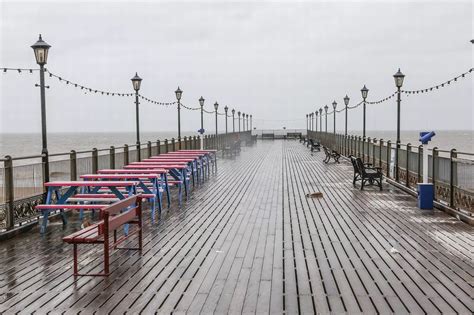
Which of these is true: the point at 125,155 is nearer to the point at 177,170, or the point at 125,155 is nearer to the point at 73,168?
the point at 177,170

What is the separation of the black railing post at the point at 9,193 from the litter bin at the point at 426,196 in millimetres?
7723

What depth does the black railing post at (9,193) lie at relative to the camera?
25.7 feet

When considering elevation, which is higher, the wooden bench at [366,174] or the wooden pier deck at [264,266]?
the wooden bench at [366,174]

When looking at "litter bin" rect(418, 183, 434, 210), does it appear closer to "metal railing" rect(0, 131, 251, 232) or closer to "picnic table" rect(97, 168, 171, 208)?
"picnic table" rect(97, 168, 171, 208)

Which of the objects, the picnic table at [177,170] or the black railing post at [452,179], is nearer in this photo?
the black railing post at [452,179]

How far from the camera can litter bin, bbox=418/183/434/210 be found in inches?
406

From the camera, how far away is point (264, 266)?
6051 mm

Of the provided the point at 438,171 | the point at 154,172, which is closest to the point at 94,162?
the point at 154,172

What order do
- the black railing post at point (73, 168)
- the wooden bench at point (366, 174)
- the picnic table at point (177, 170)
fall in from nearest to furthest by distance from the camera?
the black railing post at point (73, 168) < the picnic table at point (177, 170) < the wooden bench at point (366, 174)

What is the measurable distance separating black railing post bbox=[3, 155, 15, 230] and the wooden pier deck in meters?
0.31

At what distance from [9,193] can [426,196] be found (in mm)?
7868

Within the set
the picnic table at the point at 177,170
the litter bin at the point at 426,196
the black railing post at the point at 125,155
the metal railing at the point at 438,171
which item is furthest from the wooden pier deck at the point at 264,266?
the black railing post at the point at 125,155

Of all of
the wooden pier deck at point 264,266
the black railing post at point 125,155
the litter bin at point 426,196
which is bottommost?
the wooden pier deck at point 264,266

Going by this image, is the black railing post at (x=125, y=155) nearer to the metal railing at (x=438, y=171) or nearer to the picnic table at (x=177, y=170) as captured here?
the picnic table at (x=177, y=170)
